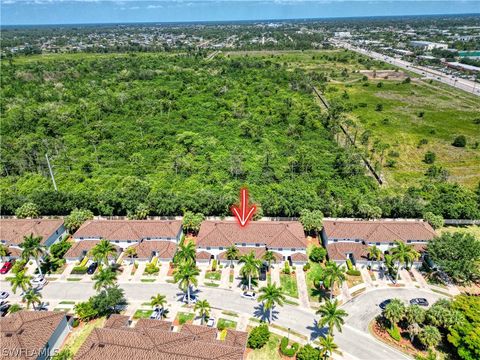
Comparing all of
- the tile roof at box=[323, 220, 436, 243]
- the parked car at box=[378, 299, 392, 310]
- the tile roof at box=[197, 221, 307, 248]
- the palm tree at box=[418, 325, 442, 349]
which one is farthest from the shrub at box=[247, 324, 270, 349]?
the tile roof at box=[323, 220, 436, 243]

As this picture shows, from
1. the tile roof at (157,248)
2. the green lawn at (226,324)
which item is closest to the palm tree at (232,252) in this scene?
the green lawn at (226,324)

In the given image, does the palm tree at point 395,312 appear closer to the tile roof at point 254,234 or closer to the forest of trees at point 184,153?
the tile roof at point 254,234

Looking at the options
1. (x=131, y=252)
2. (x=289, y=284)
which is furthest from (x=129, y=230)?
(x=289, y=284)

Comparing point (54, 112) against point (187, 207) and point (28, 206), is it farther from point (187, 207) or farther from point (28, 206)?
point (187, 207)

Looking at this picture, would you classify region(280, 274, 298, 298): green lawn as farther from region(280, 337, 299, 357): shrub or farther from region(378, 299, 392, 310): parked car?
region(378, 299, 392, 310): parked car

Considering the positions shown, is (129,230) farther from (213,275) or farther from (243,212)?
(243,212)

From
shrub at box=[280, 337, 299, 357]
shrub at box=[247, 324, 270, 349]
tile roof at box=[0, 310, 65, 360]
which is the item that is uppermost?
tile roof at box=[0, 310, 65, 360]

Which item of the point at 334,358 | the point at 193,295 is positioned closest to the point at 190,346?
the point at 193,295
